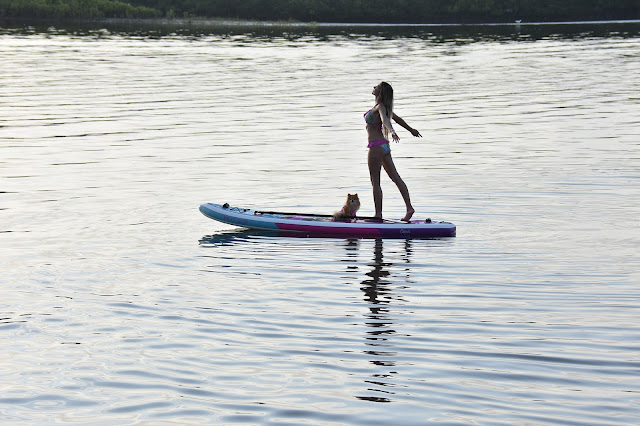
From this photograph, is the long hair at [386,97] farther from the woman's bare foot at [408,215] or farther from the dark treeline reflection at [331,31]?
the dark treeline reflection at [331,31]

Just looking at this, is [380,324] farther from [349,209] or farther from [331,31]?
[331,31]

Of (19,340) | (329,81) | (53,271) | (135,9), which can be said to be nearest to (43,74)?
(329,81)

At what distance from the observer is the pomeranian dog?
54.4ft

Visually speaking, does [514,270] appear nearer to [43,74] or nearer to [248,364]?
[248,364]

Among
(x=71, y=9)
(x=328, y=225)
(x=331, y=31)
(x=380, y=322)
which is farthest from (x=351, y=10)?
(x=380, y=322)

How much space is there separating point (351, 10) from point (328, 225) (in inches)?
4566

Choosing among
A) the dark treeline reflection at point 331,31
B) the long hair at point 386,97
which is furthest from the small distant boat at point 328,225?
the dark treeline reflection at point 331,31

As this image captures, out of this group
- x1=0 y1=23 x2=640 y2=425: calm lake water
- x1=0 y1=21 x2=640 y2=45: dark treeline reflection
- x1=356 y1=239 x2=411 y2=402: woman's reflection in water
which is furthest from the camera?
x1=0 y1=21 x2=640 y2=45: dark treeline reflection

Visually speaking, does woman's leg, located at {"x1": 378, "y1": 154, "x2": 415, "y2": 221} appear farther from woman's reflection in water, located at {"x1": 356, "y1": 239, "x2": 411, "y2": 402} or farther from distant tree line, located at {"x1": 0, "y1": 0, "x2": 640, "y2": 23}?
distant tree line, located at {"x1": 0, "y1": 0, "x2": 640, "y2": 23}

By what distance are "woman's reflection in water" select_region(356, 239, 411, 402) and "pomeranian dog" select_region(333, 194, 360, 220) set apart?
1205 millimetres

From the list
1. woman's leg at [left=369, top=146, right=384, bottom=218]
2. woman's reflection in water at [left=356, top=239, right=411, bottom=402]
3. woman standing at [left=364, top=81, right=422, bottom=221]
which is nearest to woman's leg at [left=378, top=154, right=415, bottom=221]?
woman standing at [left=364, top=81, right=422, bottom=221]

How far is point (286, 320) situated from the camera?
37.8 ft

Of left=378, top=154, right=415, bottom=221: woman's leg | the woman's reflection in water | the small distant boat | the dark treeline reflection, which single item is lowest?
the woman's reflection in water

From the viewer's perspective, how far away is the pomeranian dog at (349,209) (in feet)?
54.4
